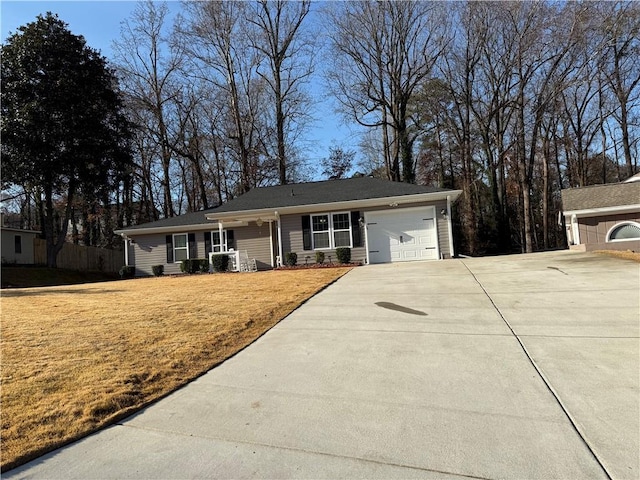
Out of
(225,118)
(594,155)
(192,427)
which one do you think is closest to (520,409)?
(192,427)

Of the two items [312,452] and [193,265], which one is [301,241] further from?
[312,452]

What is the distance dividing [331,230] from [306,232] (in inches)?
42.8

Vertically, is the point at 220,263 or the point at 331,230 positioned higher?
the point at 331,230

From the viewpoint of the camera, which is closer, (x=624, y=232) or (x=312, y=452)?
(x=312, y=452)

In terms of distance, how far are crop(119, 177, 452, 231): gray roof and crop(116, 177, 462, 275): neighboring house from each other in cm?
5

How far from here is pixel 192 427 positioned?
318 cm

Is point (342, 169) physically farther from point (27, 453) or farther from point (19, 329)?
point (27, 453)

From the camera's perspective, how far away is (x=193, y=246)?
1969 cm

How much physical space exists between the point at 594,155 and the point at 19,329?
36411 millimetres

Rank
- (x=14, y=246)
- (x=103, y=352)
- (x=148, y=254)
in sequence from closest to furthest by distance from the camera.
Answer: (x=103, y=352) < (x=148, y=254) < (x=14, y=246)

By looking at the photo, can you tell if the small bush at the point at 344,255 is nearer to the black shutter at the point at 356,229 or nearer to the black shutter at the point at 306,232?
the black shutter at the point at 356,229

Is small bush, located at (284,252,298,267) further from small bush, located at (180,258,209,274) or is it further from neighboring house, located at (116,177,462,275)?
small bush, located at (180,258,209,274)

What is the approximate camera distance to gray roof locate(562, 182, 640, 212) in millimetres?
17203

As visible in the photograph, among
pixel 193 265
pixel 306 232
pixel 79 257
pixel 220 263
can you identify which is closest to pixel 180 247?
pixel 193 265
